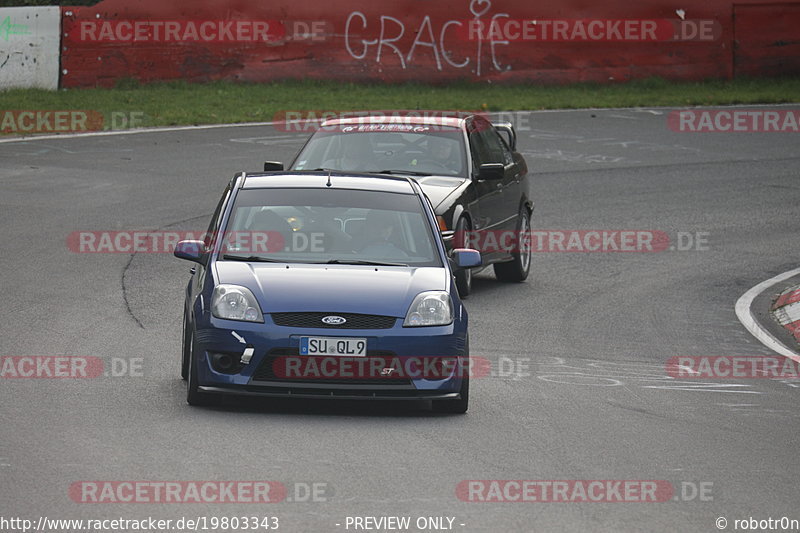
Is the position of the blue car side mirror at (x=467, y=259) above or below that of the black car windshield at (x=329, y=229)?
below

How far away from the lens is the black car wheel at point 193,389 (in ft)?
29.3

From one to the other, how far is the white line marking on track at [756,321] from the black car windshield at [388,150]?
3078 millimetres

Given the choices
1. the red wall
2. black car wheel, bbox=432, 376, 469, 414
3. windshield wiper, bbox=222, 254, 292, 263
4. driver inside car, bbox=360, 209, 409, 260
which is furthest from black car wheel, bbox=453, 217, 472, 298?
the red wall

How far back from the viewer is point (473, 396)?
32.1 feet

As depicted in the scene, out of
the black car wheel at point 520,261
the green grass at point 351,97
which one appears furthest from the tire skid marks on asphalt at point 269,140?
the black car wheel at point 520,261

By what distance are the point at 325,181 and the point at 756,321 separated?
5.44m

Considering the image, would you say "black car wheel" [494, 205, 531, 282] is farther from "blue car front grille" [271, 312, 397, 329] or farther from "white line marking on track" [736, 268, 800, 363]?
"blue car front grille" [271, 312, 397, 329]

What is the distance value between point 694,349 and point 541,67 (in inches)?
878

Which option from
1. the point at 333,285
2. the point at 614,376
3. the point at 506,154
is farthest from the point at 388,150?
the point at 333,285

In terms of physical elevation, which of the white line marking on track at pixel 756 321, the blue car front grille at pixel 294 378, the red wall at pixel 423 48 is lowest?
the white line marking on track at pixel 756 321

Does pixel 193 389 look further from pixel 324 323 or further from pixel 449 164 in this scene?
pixel 449 164

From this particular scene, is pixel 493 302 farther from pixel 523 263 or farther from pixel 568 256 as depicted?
pixel 568 256

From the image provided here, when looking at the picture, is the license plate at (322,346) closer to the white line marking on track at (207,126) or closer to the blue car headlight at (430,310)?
the blue car headlight at (430,310)

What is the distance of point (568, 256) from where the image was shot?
17609mm
